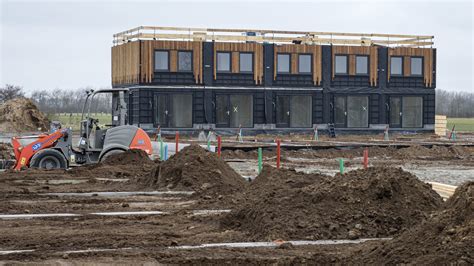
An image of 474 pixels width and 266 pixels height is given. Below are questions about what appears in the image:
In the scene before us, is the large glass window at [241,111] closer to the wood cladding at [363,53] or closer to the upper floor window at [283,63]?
the upper floor window at [283,63]

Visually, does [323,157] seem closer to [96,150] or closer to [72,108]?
[96,150]

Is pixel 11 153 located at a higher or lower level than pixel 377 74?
lower

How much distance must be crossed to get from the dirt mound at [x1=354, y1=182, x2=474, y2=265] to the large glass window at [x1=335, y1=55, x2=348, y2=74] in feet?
153

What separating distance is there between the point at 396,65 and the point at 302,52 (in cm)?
725

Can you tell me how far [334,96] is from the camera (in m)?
56.3

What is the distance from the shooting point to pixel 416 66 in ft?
191

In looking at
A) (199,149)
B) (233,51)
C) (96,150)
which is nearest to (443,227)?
(199,149)

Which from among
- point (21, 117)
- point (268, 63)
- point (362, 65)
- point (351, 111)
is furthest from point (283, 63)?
point (21, 117)

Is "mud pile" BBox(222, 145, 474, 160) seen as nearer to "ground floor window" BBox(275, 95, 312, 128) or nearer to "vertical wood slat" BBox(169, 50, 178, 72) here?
"ground floor window" BBox(275, 95, 312, 128)

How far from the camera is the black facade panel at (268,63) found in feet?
178

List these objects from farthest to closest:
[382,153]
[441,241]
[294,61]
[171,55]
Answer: [294,61] < [171,55] < [382,153] < [441,241]

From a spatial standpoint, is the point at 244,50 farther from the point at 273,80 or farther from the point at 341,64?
the point at 341,64

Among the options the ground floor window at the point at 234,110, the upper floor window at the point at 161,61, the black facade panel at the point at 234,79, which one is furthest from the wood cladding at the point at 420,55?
the upper floor window at the point at 161,61

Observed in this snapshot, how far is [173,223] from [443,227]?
20.8 ft
